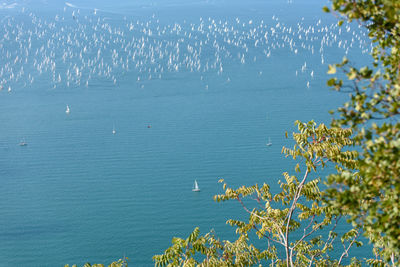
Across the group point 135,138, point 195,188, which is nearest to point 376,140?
point 195,188

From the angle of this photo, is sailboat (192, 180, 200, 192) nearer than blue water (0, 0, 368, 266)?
No

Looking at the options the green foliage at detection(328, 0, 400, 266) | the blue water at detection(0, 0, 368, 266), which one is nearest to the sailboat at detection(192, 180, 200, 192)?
the blue water at detection(0, 0, 368, 266)

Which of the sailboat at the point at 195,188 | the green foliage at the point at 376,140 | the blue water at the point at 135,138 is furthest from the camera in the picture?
the sailboat at the point at 195,188

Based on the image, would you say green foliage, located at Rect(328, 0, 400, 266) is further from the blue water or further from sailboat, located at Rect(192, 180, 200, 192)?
sailboat, located at Rect(192, 180, 200, 192)

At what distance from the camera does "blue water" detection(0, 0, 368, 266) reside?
42156mm

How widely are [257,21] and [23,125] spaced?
12064cm

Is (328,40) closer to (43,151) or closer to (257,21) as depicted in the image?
(257,21)

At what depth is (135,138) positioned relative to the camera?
68.3m

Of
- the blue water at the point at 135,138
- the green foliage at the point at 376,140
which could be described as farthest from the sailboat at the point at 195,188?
the green foliage at the point at 376,140

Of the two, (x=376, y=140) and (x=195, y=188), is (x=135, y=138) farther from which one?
(x=376, y=140)

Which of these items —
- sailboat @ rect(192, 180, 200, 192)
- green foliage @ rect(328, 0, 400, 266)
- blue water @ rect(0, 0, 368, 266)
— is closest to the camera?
green foliage @ rect(328, 0, 400, 266)

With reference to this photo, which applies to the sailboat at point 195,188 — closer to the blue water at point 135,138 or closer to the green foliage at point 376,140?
the blue water at point 135,138

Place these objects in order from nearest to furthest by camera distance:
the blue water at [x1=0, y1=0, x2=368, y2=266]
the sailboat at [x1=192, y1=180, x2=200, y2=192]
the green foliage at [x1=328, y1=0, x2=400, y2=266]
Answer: the green foliage at [x1=328, y1=0, x2=400, y2=266] < the blue water at [x1=0, y1=0, x2=368, y2=266] < the sailboat at [x1=192, y1=180, x2=200, y2=192]

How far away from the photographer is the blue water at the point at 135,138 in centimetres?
4216
